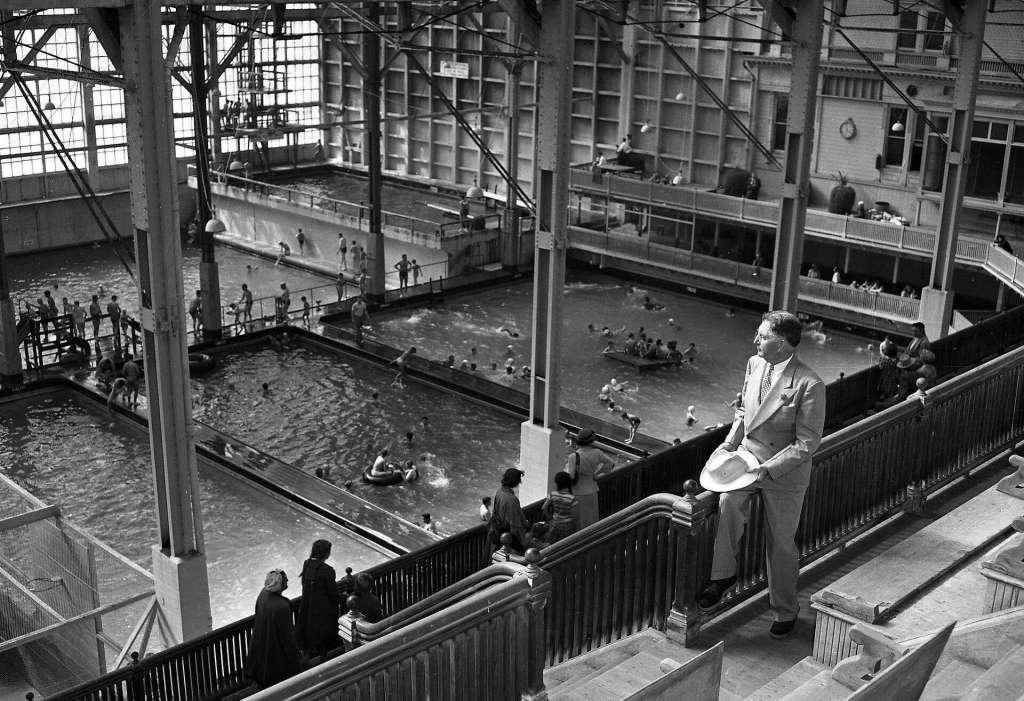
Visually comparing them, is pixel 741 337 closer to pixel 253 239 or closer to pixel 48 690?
pixel 253 239

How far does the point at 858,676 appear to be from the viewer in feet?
18.4

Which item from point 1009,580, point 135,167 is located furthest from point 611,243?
point 1009,580

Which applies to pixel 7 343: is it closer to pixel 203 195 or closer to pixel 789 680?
pixel 203 195

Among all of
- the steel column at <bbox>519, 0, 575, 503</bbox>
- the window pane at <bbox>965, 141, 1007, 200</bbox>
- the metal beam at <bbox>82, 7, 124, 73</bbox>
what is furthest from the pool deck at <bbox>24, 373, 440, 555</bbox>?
the window pane at <bbox>965, 141, 1007, 200</bbox>

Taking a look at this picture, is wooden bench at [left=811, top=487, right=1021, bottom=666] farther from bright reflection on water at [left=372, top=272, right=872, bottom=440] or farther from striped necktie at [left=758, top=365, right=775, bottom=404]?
bright reflection on water at [left=372, top=272, right=872, bottom=440]

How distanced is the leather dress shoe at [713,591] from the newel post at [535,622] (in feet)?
4.35

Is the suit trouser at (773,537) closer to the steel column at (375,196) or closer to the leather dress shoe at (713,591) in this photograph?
the leather dress shoe at (713,591)

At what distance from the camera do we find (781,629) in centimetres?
704

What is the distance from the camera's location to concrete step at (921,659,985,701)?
5562mm

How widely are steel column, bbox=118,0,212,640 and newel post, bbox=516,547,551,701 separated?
23.8 ft

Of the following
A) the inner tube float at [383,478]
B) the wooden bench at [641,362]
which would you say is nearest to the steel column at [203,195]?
the inner tube float at [383,478]

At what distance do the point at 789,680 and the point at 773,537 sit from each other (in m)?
0.95

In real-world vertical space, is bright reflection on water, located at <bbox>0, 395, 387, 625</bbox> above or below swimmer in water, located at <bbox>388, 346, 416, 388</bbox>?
below

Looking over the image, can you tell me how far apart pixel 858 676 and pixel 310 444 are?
16.8 meters
